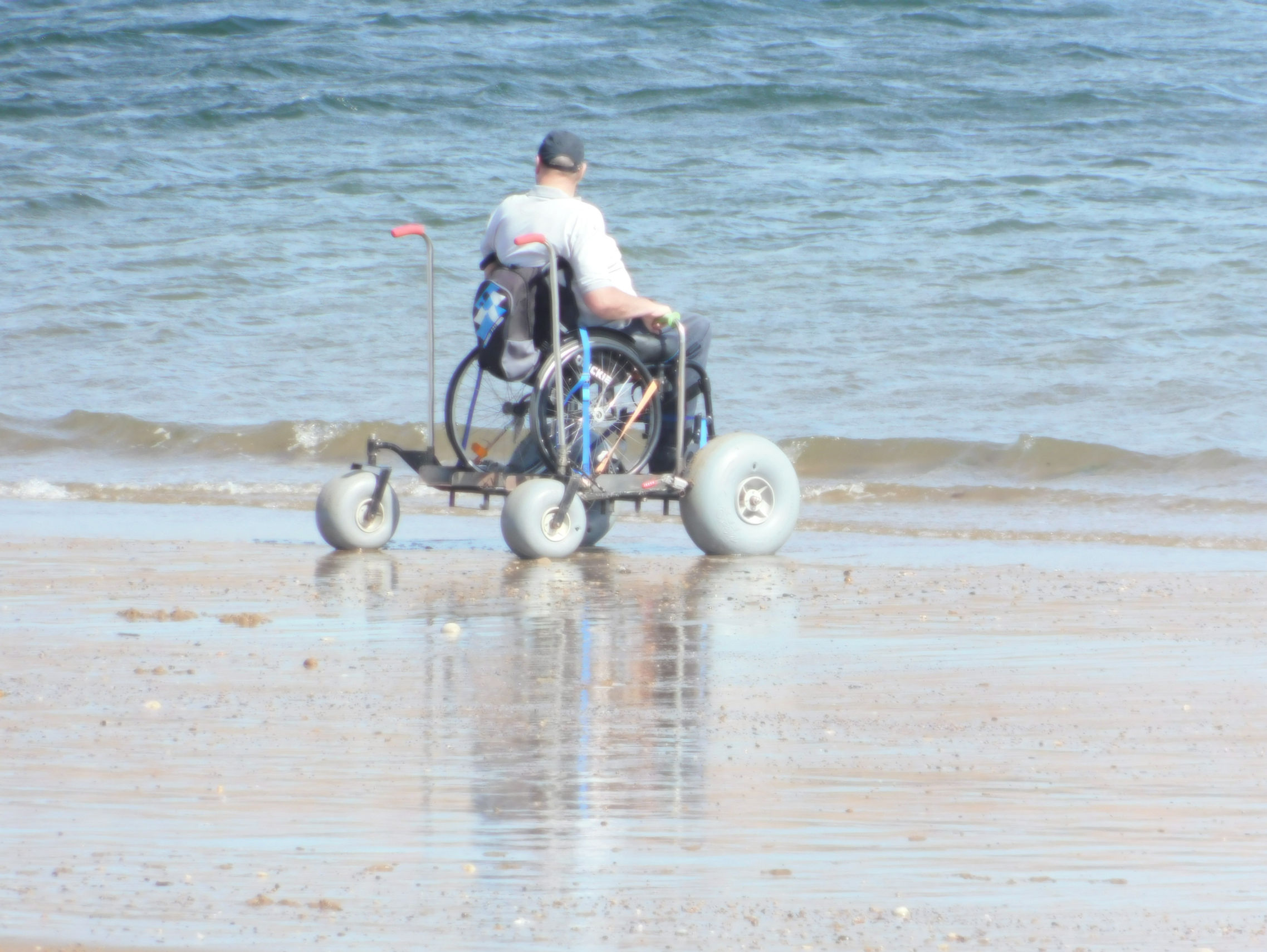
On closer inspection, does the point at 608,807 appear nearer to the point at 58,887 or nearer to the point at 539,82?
the point at 58,887

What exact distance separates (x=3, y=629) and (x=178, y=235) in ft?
45.4

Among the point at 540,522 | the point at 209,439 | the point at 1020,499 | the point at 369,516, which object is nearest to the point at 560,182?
the point at 540,522

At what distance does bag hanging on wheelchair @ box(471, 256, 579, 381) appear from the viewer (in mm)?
6648

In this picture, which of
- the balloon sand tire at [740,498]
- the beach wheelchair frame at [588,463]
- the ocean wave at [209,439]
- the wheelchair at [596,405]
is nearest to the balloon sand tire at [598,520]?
the beach wheelchair frame at [588,463]

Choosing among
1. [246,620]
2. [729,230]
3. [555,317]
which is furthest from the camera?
[729,230]

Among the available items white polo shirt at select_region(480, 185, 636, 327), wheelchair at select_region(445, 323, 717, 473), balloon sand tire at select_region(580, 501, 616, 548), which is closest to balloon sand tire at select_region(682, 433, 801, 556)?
wheelchair at select_region(445, 323, 717, 473)

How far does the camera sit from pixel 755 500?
7.18 m

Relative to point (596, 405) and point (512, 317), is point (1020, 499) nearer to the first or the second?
point (596, 405)

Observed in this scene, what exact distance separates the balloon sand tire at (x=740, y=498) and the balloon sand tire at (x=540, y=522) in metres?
0.46

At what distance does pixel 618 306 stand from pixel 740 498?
911 millimetres

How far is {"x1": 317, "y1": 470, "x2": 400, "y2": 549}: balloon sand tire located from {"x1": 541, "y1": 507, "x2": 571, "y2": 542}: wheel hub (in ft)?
2.65

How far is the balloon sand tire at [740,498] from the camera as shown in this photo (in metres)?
7.05

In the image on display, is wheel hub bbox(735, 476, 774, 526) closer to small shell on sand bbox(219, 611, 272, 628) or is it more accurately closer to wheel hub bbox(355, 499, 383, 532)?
wheel hub bbox(355, 499, 383, 532)

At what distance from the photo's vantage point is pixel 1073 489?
32.2 ft
